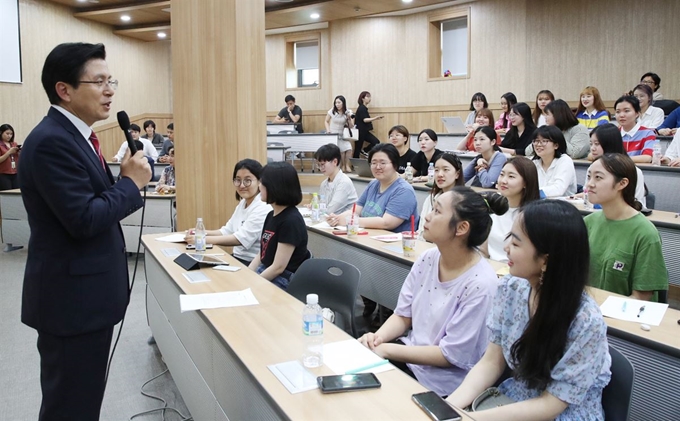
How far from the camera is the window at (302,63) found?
42.1 ft

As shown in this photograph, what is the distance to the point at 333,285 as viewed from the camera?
2.72m

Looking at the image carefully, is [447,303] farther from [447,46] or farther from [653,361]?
[447,46]

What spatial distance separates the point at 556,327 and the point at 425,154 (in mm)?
5136

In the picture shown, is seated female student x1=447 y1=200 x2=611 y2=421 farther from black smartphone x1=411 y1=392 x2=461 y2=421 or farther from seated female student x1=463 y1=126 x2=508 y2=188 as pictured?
seated female student x1=463 y1=126 x2=508 y2=188

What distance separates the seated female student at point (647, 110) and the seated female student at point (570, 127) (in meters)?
1.48

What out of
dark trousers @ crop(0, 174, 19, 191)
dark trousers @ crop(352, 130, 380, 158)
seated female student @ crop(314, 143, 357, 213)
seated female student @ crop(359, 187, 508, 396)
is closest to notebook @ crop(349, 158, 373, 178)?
seated female student @ crop(314, 143, 357, 213)

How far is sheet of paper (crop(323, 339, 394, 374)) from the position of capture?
1.67 metres

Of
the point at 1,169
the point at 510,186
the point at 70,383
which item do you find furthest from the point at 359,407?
the point at 1,169

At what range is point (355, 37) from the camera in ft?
38.8

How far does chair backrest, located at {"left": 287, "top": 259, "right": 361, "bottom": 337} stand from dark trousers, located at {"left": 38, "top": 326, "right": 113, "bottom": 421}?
1139mm

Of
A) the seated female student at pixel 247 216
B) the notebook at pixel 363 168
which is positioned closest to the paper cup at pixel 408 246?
the seated female student at pixel 247 216

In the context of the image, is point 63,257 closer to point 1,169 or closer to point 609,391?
point 609,391

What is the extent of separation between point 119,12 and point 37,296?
11.2 meters

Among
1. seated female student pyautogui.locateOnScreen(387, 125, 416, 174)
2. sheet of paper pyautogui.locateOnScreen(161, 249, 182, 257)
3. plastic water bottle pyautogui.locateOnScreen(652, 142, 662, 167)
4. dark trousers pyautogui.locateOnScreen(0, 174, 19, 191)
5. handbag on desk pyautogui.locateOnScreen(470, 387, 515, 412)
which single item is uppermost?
seated female student pyautogui.locateOnScreen(387, 125, 416, 174)
